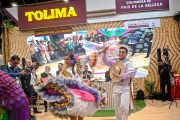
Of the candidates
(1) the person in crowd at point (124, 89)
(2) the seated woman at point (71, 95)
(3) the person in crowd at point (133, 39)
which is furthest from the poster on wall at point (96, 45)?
(2) the seated woman at point (71, 95)

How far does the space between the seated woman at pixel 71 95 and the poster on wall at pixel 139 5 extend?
17.8 feet

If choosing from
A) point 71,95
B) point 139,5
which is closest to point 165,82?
point 139,5

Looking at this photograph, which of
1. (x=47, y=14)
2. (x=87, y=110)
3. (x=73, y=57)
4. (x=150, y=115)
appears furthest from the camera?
(x=47, y=14)

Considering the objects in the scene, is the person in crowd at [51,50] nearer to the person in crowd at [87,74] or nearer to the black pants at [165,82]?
the person in crowd at [87,74]

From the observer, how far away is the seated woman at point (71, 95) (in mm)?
2904

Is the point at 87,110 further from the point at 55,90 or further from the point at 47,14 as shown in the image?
the point at 47,14

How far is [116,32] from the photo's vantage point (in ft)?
26.4

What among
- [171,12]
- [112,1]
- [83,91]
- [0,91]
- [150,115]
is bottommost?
[150,115]

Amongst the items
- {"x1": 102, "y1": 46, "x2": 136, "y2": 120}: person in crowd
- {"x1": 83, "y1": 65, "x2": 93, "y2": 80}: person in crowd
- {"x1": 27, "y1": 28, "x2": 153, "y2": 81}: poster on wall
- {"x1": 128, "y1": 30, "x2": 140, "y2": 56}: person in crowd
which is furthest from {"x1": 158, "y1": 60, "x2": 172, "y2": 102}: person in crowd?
{"x1": 102, "y1": 46, "x2": 136, "y2": 120}: person in crowd

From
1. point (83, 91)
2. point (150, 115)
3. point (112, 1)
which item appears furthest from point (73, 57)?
point (112, 1)

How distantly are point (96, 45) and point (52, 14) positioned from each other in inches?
90.7

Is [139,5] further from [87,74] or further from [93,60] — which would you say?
[93,60]

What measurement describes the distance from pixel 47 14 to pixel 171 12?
508 cm

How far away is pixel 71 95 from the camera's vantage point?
115 inches
